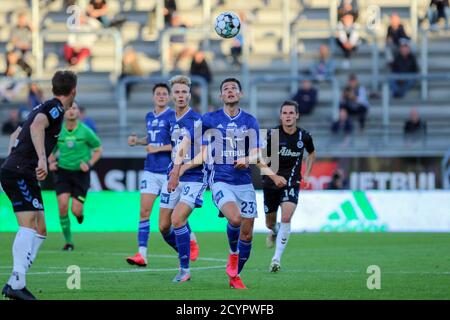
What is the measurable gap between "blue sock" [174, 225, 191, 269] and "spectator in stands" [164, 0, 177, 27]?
19730 mm

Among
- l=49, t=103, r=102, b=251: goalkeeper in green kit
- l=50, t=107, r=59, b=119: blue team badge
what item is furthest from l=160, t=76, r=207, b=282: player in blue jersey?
l=49, t=103, r=102, b=251: goalkeeper in green kit

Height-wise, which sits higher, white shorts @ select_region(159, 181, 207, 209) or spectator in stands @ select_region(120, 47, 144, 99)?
spectator in stands @ select_region(120, 47, 144, 99)

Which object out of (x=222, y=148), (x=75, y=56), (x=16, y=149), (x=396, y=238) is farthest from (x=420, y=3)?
(x=16, y=149)

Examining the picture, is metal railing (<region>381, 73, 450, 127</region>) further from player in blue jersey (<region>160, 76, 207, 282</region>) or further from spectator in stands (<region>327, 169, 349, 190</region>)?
player in blue jersey (<region>160, 76, 207, 282</region>)

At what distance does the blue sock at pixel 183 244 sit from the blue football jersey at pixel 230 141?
29.6 inches

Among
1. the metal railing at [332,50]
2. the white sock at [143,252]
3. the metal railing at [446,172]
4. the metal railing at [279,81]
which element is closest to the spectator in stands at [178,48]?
the metal railing at [332,50]

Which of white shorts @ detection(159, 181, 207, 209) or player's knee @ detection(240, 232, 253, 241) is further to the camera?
white shorts @ detection(159, 181, 207, 209)

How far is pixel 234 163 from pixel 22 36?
20.0 m

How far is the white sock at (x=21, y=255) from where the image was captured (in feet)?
38.6

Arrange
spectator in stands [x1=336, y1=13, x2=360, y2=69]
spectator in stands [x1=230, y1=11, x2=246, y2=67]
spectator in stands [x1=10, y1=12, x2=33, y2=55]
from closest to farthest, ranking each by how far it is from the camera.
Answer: spectator in stands [x1=230, y1=11, x2=246, y2=67]
spectator in stands [x1=336, y1=13, x2=360, y2=69]
spectator in stands [x1=10, y1=12, x2=33, y2=55]

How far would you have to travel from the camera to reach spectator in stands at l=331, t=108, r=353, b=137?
2820 centimetres

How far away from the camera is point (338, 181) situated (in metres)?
27.3

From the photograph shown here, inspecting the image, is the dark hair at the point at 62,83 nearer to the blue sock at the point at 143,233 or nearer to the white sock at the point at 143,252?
the white sock at the point at 143,252
